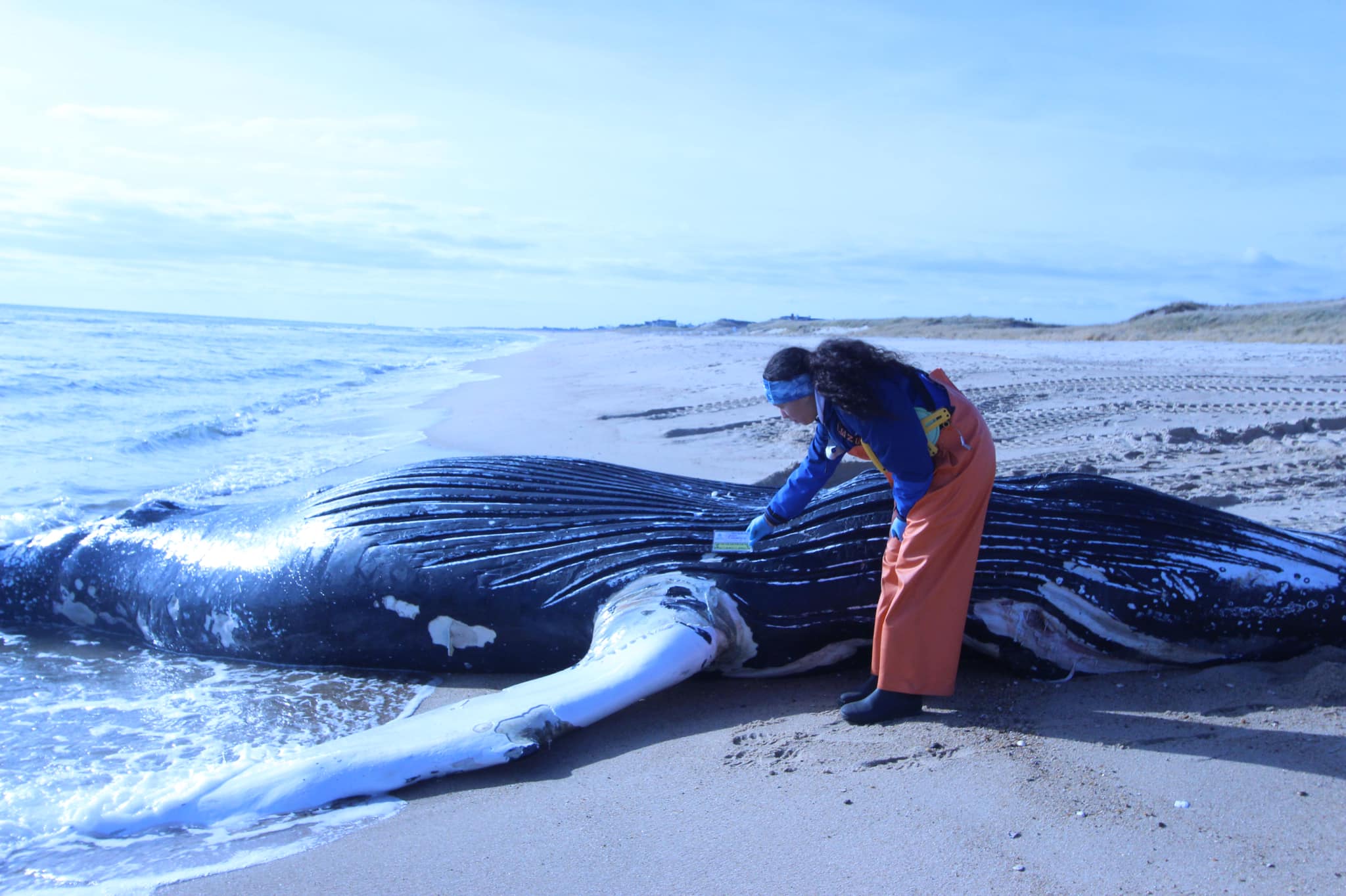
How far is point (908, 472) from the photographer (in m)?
3.39

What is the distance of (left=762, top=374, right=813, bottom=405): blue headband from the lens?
346cm

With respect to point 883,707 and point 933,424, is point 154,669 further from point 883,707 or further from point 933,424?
point 933,424

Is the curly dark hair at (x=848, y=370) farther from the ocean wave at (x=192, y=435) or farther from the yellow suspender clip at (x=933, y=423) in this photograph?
the ocean wave at (x=192, y=435)

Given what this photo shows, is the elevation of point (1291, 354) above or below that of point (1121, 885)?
above

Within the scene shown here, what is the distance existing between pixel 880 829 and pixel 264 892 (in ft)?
5.76

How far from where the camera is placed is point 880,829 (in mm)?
2826

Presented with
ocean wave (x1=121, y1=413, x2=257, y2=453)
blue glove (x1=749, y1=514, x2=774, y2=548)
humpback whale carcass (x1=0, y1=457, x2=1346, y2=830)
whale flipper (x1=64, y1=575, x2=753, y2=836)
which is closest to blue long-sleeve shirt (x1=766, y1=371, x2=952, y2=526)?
blue glove (x1=749, y1=514, x2=774, y2=548)

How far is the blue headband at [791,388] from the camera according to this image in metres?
3.46

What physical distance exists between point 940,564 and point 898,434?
51 cm

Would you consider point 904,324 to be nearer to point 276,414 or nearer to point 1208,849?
point 276,414

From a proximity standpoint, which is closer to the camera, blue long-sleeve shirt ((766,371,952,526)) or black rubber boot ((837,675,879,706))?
blue long-sleeve shirt ((766,371,952,526))

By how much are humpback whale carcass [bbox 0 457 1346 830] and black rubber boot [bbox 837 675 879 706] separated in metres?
A: 0.37

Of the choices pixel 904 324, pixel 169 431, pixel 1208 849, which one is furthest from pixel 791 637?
pixel 904 324

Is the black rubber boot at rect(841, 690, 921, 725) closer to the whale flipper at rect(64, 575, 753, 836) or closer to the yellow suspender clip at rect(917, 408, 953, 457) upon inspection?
the whale flipper at rect(64, 575, 753, 836)
